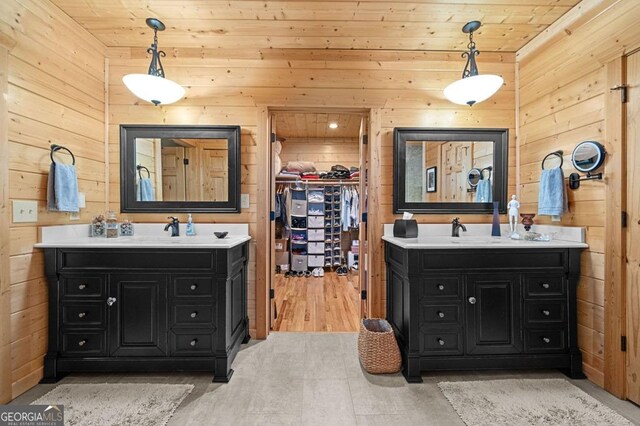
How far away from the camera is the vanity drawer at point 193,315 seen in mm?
1901

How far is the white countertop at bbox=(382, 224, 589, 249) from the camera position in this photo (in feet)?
6.26

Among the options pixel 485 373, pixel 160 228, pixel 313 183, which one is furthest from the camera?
pixel 313 183

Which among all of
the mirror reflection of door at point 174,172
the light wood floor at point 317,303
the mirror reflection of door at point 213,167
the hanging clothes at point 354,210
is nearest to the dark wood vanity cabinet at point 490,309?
the light wood floor at point 317,303

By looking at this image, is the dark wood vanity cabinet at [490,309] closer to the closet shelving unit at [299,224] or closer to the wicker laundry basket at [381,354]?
the wicker laundry basket at [381,354]

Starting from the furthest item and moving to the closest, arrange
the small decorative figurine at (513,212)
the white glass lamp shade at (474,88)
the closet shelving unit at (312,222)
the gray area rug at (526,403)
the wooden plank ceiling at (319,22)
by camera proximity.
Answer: the closet shelving unit at (312,222), the small decorative figurine at (513,212), the white glass lamp shade at (474,88), the wooden plank ceiling at (319,22), the gray area rug at (526,403)

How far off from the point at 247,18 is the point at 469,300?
8.51ft

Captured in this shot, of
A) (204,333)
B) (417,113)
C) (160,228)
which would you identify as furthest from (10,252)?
(417,113)

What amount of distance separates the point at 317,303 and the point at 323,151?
3214mm

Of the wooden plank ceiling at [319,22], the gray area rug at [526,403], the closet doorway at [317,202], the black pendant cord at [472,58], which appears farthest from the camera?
the closet doorway at [317,202]

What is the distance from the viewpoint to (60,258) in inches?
73.7

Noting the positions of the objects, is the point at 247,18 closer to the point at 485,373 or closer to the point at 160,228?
the point at 160,228

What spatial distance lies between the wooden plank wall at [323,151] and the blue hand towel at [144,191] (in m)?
3.36

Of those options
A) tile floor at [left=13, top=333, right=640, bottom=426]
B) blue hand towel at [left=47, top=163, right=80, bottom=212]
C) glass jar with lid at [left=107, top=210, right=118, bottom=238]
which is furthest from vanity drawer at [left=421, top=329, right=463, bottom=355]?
blue hand towel at [left=47, top=163, right=80, bottom=212]

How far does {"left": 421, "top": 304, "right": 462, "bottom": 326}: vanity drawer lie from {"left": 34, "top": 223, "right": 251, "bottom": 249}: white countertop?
1407 mm
